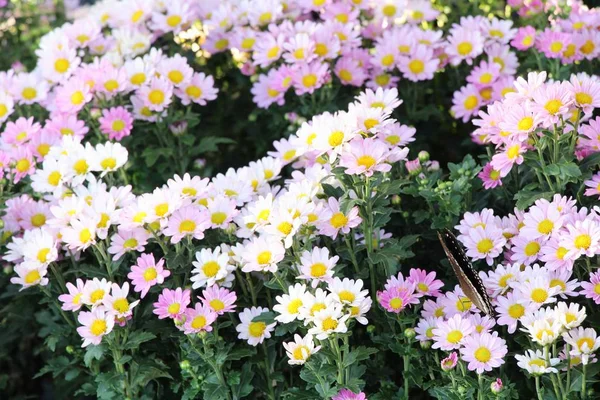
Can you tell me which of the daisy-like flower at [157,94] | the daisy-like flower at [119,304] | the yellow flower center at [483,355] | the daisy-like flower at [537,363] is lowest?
the daisy-like flower at [537,363]

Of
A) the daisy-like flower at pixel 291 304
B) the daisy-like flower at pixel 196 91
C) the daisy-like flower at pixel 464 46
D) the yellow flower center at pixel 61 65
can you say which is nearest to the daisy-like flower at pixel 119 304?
the daisy-like flower at pixel 291 304

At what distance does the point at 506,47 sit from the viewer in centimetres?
370

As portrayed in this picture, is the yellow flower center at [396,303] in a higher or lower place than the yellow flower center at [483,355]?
higher

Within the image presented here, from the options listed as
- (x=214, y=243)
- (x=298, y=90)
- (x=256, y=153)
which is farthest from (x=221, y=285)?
(x=256, y=153)

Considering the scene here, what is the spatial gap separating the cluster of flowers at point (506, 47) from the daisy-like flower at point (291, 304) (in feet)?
4.25

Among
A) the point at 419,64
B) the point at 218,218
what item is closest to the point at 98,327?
the point at 218,218

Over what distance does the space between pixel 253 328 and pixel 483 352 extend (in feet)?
2.26

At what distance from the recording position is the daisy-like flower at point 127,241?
2791mm

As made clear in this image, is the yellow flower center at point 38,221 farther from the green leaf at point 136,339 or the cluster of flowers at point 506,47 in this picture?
the cluster of flowers at point 506,47

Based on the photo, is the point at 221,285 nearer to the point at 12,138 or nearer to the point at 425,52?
the point at 12,138

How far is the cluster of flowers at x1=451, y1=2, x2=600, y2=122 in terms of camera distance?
11.5ft

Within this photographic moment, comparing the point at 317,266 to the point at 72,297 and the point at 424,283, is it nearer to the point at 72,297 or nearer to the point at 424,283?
the point at 424,283

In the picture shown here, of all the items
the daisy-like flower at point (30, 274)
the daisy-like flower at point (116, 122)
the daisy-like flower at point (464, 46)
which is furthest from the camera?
the daisy-like flower at point (464, 46)

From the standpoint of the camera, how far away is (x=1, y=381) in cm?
333
